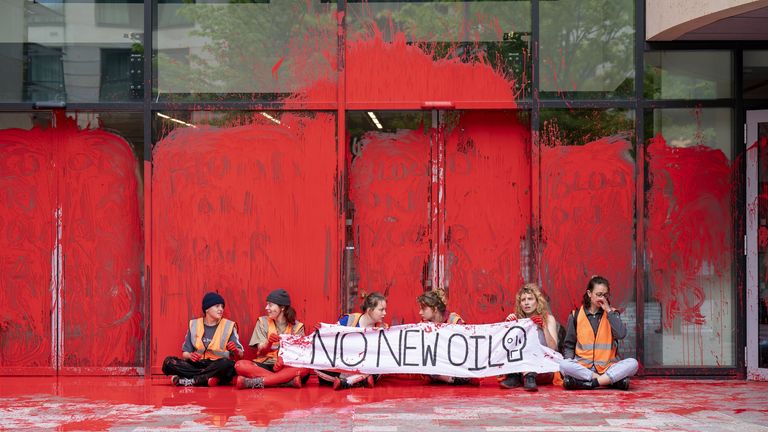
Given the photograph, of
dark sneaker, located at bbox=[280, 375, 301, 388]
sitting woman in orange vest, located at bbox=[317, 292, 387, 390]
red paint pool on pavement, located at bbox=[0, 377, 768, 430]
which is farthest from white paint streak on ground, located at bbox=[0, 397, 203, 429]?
sitting woman in orange vest, located at bbox=[317, 292, 387, 390]

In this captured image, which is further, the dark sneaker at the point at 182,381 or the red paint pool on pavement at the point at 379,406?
the dark sneaker at the point at 182,381

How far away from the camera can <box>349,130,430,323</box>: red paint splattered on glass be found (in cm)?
1198

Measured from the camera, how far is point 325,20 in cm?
1187

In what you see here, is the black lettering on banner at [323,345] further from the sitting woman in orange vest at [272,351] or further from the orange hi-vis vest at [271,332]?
the orange hi-vis vest at [271,332]

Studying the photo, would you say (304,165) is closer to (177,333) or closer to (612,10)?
(177,333)

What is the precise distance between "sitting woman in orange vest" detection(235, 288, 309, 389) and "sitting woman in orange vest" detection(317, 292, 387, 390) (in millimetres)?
284

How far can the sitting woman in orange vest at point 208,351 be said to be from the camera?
1121 cm

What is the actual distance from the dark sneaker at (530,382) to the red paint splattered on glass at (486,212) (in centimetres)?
113

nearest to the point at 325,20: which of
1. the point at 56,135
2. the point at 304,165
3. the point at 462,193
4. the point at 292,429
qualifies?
the point at 304,165

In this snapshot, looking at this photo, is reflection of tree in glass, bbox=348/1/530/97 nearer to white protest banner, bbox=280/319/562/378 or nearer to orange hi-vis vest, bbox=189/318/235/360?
white protest banner, bbox=280/319/562/378

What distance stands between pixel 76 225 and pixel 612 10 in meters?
6.43

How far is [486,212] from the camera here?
12.0m

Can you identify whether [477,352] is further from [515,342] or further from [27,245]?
[27,245]

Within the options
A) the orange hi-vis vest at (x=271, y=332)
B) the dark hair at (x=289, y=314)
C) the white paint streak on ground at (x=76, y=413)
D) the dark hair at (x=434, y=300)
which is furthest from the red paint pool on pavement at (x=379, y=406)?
the dark hair at (x=434, y=300)
